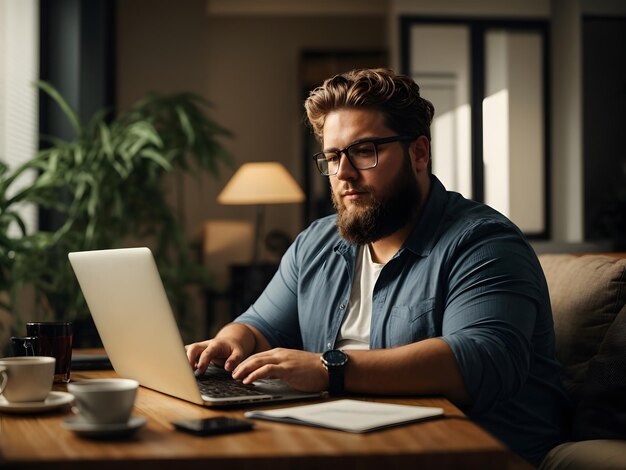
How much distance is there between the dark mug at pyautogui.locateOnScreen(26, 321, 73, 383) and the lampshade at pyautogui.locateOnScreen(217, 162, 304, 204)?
149 inches

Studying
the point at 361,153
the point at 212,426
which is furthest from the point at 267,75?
the point at 212,426

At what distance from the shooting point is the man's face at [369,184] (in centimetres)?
171

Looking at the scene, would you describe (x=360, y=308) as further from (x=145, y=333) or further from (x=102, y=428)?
(x=102, y=428)

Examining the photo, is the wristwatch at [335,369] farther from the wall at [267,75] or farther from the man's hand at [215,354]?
the wall at [267,75]

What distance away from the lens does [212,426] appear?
0.99m

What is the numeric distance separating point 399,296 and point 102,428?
0.79 meters

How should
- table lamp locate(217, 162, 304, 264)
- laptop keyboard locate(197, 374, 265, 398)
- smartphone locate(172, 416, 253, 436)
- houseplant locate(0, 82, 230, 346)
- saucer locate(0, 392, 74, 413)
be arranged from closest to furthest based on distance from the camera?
smartphone locate(172, 416, 253, 436) < saucer locate(0, 392, 74, 413) < laptop keyboard locate(197, 374, 265, 398) < houseplant locate(0, 82, 230, 346) < table lamp locate(217, 162, 304, 264)

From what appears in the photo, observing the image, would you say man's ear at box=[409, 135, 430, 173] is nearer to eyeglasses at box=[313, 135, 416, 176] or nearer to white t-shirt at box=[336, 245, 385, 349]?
eyeglasses at box=[313, 135, 416, 176]

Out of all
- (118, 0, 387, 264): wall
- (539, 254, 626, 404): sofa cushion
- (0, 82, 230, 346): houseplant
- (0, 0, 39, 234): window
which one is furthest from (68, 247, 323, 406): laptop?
(118, 0, 387, 264): wall

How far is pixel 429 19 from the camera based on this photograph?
6.48 m

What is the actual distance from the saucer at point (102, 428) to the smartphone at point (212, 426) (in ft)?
0.17

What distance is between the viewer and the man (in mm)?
1296

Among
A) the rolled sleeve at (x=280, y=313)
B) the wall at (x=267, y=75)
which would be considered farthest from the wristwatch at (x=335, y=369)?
the wall at (x=267, y=75)

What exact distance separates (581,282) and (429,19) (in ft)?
16.6
